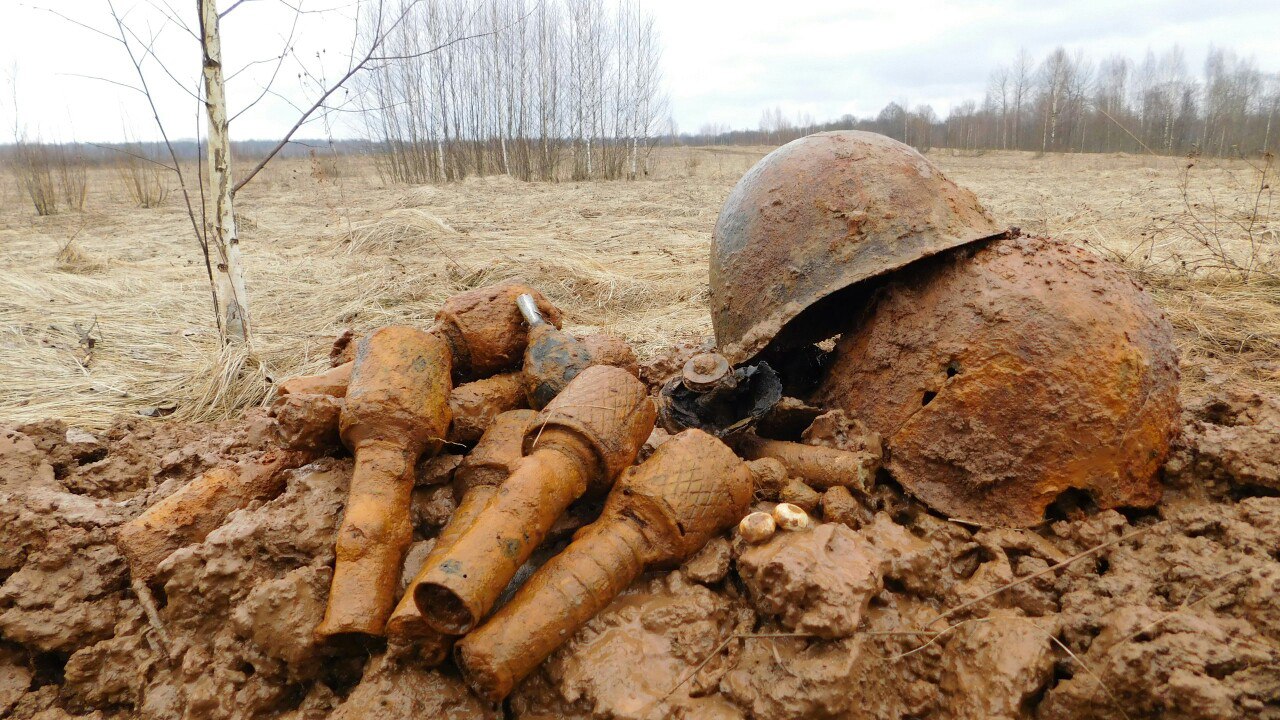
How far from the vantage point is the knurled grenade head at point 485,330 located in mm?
3041

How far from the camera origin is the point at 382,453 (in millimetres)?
2482

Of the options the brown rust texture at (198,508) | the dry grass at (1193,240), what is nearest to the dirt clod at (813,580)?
the brown rust texture at (198,508)

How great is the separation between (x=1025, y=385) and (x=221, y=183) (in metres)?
5.07

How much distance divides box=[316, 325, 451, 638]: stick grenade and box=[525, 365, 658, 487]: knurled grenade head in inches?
19.0

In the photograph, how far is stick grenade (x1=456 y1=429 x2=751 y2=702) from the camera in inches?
77.0

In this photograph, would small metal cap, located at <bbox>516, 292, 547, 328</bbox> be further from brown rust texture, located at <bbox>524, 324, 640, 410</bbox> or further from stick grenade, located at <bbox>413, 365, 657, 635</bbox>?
stick grenade, located at <bbox>413, 365, 657, 635</bbox>

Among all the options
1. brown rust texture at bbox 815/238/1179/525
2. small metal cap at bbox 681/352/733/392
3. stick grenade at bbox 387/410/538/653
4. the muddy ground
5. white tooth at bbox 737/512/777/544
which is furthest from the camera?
small metal cap at bbox 681/352/733/392

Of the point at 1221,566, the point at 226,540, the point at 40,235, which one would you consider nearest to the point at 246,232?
the point at 40,235

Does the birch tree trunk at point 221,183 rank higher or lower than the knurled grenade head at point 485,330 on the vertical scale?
higher

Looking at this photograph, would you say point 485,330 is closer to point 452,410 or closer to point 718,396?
point 452,410

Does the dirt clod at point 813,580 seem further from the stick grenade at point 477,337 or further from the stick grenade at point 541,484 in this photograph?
the stick grenade at point 477,337

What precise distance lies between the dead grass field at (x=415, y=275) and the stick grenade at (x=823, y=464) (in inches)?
96.6

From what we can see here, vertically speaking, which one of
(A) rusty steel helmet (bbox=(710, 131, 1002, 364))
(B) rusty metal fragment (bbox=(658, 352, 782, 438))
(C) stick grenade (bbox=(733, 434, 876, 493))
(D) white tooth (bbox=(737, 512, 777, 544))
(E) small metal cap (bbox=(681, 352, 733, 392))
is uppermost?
(A) rusty steel helmet (bbox=(710, 131, 1002, 364))

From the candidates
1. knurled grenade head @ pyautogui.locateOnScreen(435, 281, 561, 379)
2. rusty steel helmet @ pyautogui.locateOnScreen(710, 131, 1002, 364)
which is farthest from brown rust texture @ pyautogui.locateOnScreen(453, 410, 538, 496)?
rusty steel helmet @ pyautogui.locateOnScreen(710, 131, 1002, 364)
